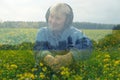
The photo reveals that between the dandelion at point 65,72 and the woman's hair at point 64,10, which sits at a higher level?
the woman's hair at point 64,10

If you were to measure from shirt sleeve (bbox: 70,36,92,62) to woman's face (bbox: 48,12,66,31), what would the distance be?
Answer: 0.76 feet

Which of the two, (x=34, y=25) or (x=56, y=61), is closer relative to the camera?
(x=56, y=61)

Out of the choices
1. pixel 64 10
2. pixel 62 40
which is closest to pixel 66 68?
pixel 62 40

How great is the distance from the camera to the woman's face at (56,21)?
393cm

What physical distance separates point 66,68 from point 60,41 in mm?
485

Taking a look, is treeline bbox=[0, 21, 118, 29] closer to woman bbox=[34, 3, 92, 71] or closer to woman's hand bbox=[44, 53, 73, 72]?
woman bbox=[34, 3, 92, 71]

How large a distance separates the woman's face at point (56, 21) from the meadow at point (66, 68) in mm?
364

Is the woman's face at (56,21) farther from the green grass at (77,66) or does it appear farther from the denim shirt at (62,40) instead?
the green grass at (77,66)

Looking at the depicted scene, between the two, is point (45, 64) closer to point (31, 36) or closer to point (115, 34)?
point (31, 36)

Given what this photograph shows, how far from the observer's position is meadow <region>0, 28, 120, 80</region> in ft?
11.7

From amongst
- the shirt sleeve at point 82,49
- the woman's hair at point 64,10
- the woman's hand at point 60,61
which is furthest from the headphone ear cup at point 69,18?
the woman's hand at point 60,61

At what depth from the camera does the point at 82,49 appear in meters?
3.96

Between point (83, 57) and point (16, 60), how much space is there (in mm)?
725

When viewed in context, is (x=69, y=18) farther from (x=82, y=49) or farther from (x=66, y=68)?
(x=66, y=68)
